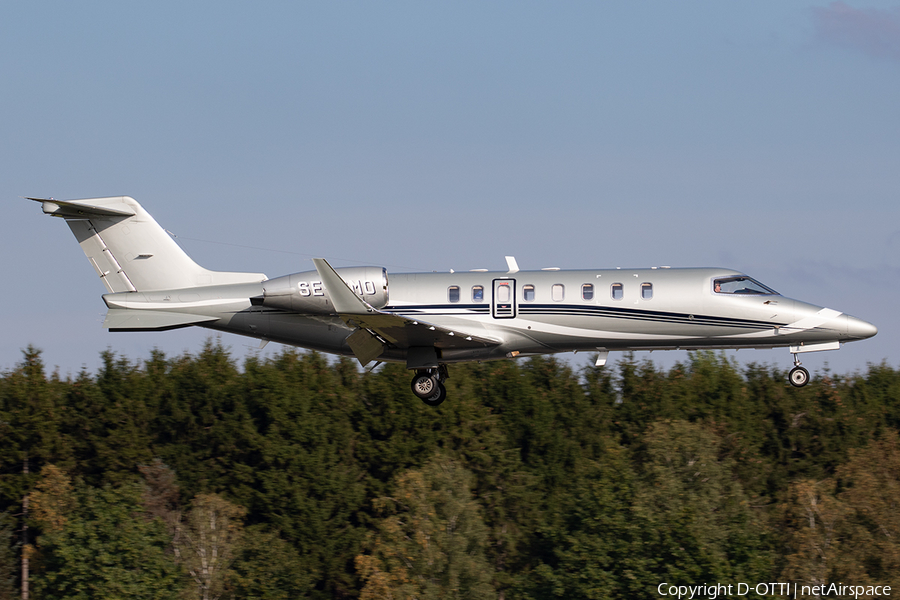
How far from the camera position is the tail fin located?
2694cm

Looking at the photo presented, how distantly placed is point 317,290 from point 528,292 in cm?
484

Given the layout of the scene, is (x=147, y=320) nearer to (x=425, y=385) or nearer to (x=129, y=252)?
(x=129, y=252)

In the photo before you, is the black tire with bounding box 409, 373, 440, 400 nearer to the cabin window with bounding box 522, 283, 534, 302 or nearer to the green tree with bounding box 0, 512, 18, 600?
the cabin window with bounding box 522, 283, 534, 302

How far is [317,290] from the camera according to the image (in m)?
23.7

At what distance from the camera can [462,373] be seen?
58.9m

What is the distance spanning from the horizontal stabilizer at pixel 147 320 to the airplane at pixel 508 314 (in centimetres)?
2

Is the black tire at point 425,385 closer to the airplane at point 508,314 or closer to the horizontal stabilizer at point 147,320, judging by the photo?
the airplane at point 508,314

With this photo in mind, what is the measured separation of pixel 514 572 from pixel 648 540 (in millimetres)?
11099

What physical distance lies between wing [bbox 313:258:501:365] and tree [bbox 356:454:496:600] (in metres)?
21.2

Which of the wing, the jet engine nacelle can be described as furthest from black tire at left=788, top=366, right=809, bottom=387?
the jet engine nacelle

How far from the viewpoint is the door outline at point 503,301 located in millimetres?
24828

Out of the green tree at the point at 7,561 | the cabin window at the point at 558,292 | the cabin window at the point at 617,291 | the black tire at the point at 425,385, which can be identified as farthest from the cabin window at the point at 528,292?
the green tree at the point at 7,561

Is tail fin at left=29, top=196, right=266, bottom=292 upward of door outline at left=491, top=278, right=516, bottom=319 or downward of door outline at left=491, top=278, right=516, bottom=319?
upward

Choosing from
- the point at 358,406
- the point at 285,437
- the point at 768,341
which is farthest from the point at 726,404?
the point at 768,341
